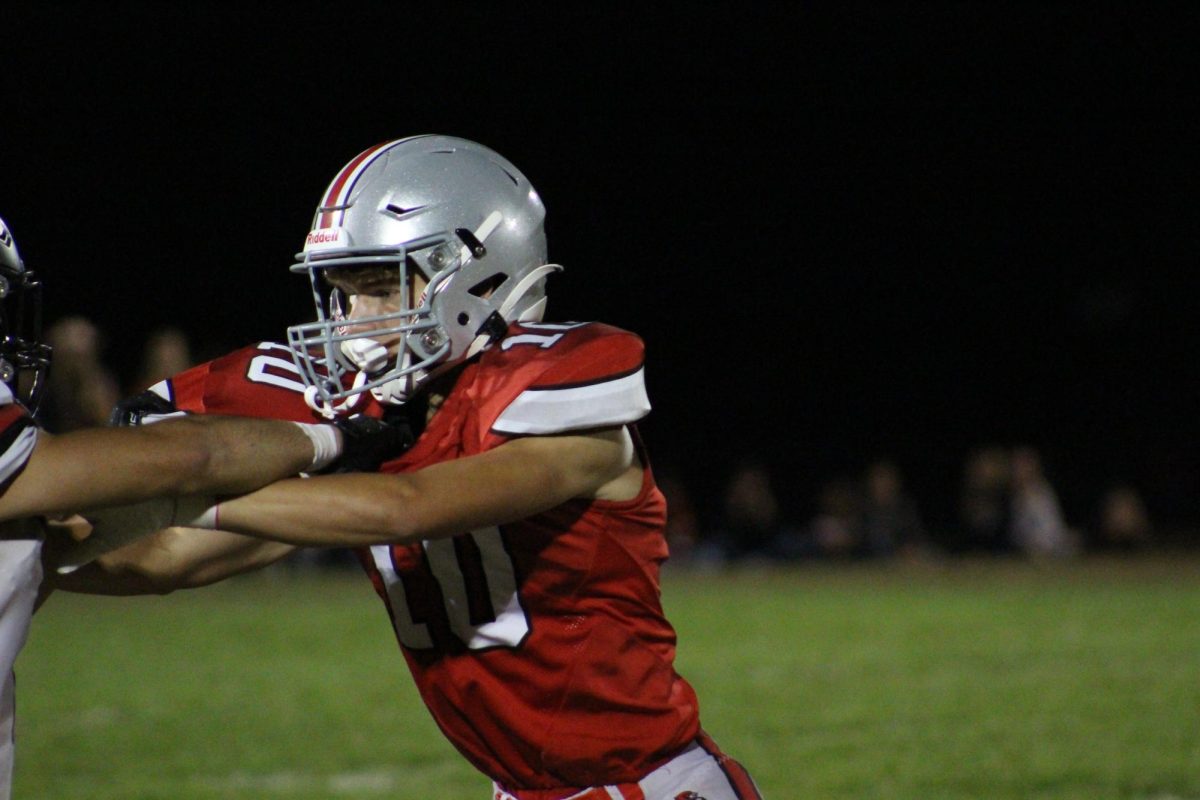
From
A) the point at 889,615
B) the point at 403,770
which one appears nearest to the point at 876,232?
the point at 889,615

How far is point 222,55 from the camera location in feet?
72.4

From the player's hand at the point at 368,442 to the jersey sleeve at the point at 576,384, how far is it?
0.52 feet

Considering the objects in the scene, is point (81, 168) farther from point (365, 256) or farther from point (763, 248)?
point (365, 256)

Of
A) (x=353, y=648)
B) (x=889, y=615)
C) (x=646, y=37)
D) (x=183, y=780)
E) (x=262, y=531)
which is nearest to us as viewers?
(x=262, y=531)

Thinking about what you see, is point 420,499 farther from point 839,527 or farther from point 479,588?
point 839,527

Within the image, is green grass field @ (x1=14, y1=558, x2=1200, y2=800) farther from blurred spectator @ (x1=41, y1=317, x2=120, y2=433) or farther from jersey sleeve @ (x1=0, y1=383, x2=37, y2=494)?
jersey sleeve @ (x1=0, y1=383, x2=37, y2=494)

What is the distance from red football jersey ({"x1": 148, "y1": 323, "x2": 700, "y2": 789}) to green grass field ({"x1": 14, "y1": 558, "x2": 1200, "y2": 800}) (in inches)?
103

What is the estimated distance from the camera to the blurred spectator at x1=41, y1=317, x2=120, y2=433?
31.9ft

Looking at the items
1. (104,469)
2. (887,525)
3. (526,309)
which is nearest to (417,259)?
(526,309)

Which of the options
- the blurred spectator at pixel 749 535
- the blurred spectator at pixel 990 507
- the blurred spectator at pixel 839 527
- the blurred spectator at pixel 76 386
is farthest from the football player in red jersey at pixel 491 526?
the blurred spectator at pixel 990 507

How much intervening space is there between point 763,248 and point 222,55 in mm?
9043

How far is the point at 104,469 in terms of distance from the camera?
1.81m

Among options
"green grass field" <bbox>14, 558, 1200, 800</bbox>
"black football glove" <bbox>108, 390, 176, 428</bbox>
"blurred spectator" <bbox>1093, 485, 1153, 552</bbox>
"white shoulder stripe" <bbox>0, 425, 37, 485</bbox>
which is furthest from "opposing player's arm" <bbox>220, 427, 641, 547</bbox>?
"blurred spectator" <bbox>1093, 485, 1153, 552</bbox>

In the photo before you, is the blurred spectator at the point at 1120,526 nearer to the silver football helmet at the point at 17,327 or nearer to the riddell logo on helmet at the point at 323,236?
the riddell logo on helmet at the point at 323,236
